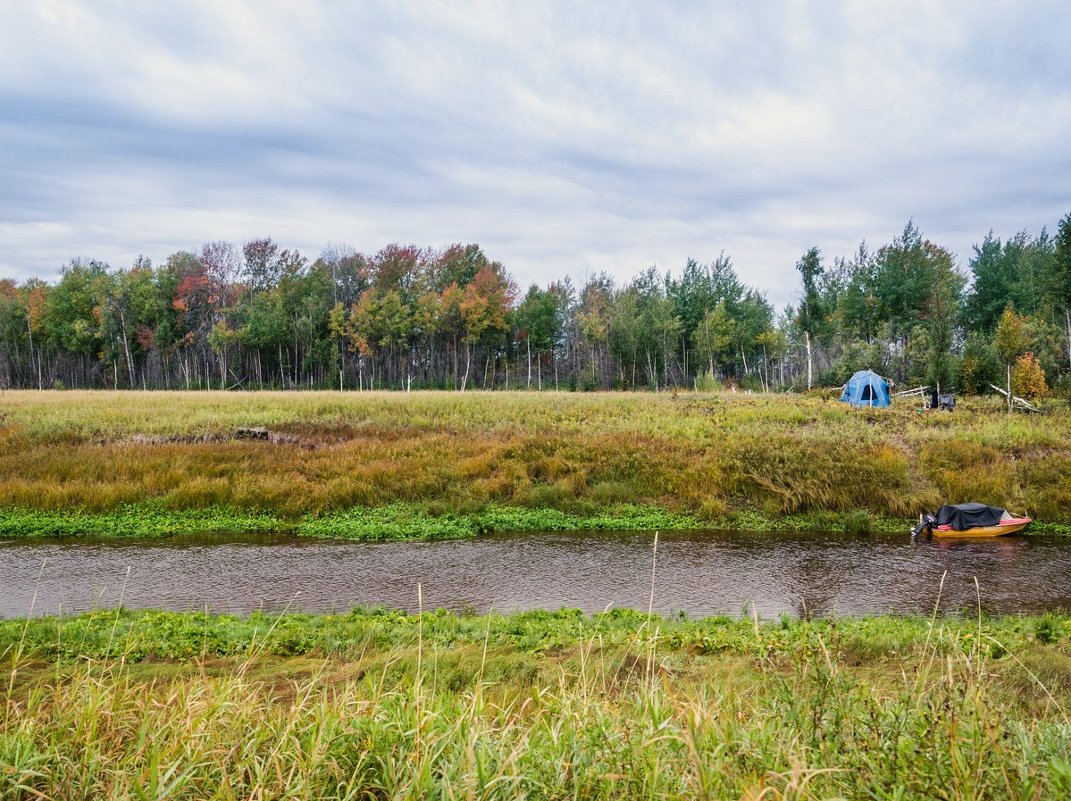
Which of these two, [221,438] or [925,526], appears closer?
[925,526]

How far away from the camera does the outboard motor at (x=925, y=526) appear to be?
55.1ft

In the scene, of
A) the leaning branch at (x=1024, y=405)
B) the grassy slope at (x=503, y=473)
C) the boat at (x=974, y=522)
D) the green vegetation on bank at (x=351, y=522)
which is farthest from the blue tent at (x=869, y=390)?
the green vegetation on bank at (x=351, y=522)

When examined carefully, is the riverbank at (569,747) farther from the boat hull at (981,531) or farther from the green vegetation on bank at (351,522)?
the boat hull at (981,531)

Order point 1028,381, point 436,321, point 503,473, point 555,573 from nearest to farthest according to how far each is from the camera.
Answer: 1. point 555,573
2. point 503,473
3. point 1028,381
4. point 436,321

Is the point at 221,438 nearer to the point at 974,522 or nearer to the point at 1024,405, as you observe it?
the point at 974,522

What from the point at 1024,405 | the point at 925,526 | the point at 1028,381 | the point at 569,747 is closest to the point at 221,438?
the point at 925,526

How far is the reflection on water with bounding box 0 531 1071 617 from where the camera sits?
38.4 ft

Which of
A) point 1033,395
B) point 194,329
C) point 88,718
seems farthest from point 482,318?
point 88,718

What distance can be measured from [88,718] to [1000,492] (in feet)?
75.6

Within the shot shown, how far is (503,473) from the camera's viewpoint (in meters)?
20.8

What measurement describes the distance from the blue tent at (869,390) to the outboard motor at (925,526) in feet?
62.4

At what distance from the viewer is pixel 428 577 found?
13.4 metres

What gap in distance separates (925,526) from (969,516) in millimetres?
1049

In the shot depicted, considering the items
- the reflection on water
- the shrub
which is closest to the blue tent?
the shrub
